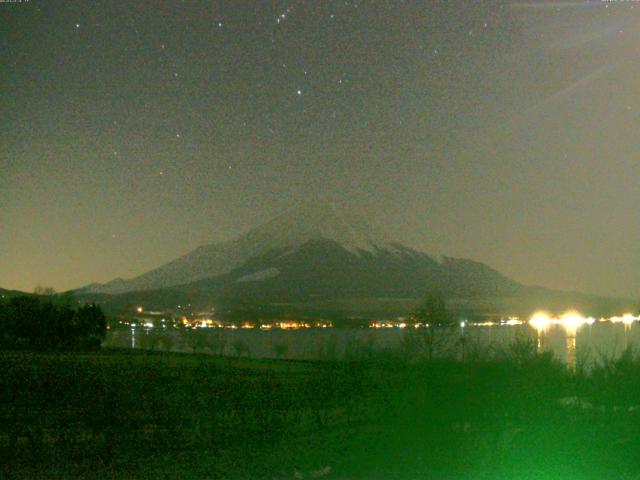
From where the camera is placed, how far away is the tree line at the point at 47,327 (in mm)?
51594

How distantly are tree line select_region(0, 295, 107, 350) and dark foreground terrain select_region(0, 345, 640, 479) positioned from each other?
3126 centimetres

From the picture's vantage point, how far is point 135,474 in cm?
1082

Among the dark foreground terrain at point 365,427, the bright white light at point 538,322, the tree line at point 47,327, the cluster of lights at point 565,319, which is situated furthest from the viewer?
the tree line at point 47,327

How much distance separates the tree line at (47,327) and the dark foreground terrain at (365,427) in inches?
1231

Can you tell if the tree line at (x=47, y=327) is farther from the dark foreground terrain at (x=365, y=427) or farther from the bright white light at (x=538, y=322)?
the dark foreground terrain at (x=365, y=427)

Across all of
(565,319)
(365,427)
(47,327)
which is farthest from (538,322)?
(565,319)

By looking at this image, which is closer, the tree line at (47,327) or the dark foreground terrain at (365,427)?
the dark foreground terrain at (365,427)

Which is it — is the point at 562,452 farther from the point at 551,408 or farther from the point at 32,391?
the point at 32,391

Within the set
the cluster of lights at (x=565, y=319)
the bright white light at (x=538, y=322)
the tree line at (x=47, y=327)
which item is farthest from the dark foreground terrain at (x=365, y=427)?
the tree line at (x=47, y=327)

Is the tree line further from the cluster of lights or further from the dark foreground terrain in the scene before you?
the dark foreground terrain

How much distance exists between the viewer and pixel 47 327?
5216 cm

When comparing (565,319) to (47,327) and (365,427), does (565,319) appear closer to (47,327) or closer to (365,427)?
(47,327)

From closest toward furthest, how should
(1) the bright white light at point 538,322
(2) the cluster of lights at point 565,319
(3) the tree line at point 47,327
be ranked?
(1) the bright white light at point 538,322
(2) the cluster of lights at point 565,319
(3) the tree line at point 47,327

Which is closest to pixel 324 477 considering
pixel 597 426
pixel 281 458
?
pixel 281 458
